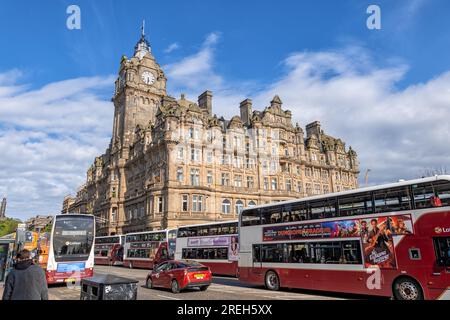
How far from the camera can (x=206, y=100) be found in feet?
194

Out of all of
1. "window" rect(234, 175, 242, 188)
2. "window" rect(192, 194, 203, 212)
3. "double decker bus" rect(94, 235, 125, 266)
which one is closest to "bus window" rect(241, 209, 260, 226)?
"double decker bus" rect(94, 235, 125, 266)

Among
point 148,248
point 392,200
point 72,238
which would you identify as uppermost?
point 392,200

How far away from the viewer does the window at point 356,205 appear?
46.1 feet

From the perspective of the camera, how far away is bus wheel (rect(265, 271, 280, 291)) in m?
17.5

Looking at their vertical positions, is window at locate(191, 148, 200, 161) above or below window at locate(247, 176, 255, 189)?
above

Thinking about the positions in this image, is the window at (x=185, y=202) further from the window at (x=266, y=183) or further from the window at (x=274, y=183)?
the window at (x=274, y=183)

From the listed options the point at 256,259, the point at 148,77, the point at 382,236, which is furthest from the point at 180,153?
the point at 382,236

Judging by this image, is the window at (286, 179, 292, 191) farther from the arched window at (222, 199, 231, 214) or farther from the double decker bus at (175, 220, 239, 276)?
the double decker bus at (175, 220, 239, 276)

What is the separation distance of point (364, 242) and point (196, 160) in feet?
125

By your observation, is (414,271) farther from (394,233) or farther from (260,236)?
(260,236)

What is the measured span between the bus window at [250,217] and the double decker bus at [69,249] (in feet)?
30.5

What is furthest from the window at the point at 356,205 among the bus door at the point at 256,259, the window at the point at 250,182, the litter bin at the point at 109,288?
the window at the point at 250,182

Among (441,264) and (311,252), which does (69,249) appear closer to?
(311,252)

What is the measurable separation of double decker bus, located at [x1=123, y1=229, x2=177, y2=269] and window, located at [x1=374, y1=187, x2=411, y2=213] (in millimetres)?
22703
